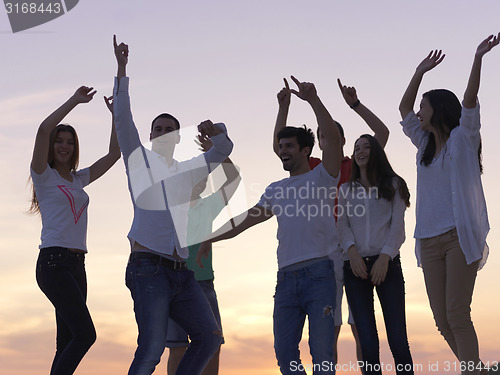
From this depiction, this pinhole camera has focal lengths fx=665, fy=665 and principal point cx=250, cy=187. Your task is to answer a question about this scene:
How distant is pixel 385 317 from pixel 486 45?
3.01 m

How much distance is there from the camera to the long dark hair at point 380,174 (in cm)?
712

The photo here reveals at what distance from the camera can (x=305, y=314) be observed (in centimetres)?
668

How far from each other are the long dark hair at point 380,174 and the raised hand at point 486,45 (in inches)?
55.4

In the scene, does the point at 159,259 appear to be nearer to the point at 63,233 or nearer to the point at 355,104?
the point at 63,233

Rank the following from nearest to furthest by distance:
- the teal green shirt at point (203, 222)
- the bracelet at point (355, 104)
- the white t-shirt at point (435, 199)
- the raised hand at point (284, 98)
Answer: the white t-shirt at point (435, 199) → the bracelet at point (355, 104) → the raised hand at point (284, 98) → the teal green shirt at point (203, 222)

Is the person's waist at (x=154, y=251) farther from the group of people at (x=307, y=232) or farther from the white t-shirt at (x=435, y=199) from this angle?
the white t-shirt at (x=435, y=199)

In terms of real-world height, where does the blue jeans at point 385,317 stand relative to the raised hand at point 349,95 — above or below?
below

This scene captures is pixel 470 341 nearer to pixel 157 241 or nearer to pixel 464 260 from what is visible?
pixel 464 260

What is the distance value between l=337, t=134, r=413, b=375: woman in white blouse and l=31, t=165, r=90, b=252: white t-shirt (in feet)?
9.45

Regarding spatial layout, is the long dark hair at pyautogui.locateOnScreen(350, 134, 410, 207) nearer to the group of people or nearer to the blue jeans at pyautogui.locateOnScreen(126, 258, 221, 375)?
the group of people

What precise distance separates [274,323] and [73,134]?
3.24m

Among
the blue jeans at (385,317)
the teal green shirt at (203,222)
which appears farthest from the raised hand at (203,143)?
the blue jeans at (385,317)

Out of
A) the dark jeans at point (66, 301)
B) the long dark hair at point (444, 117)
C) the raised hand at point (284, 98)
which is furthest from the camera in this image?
the raised hand at point (284, 98)

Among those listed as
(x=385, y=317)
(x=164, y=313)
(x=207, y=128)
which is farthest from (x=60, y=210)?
(x=385, y=317)
